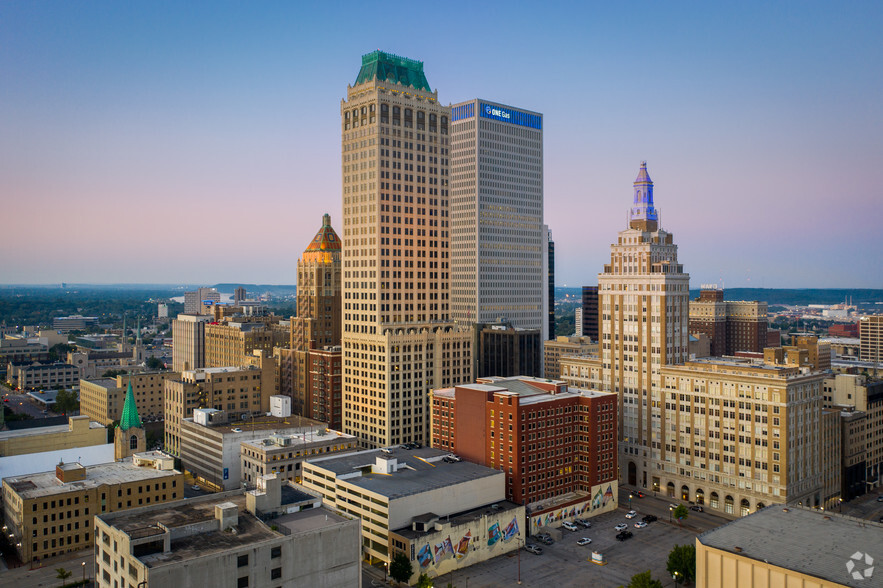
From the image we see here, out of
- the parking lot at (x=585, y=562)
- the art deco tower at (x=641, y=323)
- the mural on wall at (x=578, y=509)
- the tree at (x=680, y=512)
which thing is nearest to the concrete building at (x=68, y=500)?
the parking lot at (x=585, y=562)

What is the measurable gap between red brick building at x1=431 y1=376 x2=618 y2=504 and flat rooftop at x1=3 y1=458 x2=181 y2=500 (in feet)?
212

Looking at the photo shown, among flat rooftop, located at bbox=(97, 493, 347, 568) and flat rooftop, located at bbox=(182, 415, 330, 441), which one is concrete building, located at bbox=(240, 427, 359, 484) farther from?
flat rooftop, located at bbox=(97, 493, 347, 568)

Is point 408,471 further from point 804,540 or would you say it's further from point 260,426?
point 804,540

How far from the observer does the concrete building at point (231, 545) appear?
81250mm

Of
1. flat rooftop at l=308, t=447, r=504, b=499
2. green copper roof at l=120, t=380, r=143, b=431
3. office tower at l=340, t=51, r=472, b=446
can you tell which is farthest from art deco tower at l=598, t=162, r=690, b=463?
green copper roof at l=120, t=380, r=143, b=431

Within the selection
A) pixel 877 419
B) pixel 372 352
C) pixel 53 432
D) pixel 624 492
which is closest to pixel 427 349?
pixel 372 352

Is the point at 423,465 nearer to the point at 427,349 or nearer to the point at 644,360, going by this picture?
the point at 427,349

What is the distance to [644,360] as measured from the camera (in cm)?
18238

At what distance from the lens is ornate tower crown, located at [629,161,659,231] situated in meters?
196

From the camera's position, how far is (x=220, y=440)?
7047 inches

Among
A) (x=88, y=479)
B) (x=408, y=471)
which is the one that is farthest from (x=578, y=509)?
(x=88, y=479)

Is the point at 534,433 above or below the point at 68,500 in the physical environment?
above

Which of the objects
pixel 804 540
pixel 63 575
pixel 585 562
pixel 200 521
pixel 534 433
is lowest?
pixel 585 562

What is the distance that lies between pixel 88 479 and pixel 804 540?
13175 centimetres
